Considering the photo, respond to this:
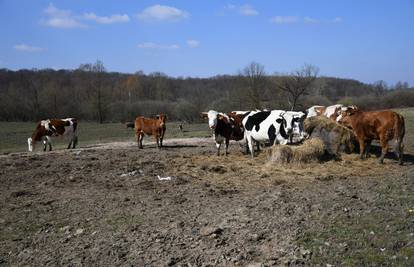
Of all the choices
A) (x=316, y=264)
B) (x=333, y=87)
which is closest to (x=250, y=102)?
(x=316, y=264)

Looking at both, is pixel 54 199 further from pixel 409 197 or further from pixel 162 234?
pixel 409 197

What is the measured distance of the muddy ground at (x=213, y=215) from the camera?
6.39 meters

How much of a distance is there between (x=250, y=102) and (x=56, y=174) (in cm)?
4443

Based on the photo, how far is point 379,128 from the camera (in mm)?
13141

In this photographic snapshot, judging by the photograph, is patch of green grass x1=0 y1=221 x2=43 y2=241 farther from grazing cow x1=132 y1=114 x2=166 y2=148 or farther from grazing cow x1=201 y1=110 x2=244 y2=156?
grazing cow x1=132 y1=114 x2=166 y2=148

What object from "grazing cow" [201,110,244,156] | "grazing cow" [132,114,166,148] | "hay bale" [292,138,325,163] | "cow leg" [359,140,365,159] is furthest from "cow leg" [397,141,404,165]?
"grazing cow" [132,114,166,148]

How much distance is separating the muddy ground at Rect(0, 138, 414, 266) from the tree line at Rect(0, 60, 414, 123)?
43755mm

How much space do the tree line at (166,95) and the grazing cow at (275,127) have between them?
131ft

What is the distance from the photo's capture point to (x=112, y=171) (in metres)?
13.2

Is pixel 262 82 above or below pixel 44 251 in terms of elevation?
above

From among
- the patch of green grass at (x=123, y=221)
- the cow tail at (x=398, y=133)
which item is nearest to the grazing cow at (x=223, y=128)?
the cow tail at (x=398, y=133)

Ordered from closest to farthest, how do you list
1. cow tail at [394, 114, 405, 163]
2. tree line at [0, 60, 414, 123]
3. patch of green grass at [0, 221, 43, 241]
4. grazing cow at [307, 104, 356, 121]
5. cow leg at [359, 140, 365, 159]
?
patch of green grass at [0, 221, 43, 241], cow tail at [394, 114, 405, 163], cow leg at [359, 140, 365, 159], grazing cow at [307, 104, 356, 121], tree line at [0, 60, 414, 123]

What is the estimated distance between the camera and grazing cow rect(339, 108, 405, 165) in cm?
1268

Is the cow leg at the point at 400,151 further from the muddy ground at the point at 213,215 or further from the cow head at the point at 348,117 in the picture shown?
the cow head at the point at 348,117
